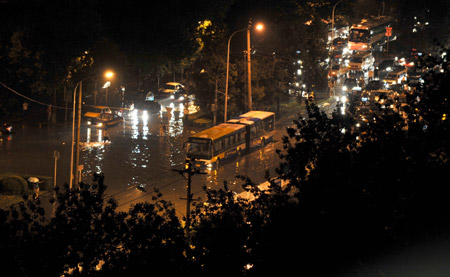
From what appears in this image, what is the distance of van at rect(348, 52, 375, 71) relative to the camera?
2712 inches

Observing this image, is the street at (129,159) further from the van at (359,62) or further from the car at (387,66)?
the car at (387,66)

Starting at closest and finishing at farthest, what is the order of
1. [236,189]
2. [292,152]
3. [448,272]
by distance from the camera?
1. [448,272]
2. [292,152]
3. [236,189]

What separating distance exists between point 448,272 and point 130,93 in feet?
195

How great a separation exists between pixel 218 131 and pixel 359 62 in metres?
39.4

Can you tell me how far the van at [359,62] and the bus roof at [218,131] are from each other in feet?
119

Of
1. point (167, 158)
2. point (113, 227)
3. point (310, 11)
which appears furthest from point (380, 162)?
point (310, 11)

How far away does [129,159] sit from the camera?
34719 mm

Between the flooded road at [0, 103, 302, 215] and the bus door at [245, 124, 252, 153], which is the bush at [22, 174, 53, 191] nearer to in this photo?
the flooded road at [0, 103, 302, 215]

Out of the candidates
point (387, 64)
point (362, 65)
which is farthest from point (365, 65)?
point (387, 64)

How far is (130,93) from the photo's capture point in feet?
221

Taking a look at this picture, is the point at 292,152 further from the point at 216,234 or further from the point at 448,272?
the point at 448,272

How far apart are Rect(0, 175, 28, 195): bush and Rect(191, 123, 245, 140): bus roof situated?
32.2 feet

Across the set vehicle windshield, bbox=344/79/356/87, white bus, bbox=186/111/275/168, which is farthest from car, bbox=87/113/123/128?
vehicle windshield, bbox=344/79/356/87

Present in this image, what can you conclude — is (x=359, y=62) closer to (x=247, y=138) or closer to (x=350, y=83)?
(x=350, y=83)
